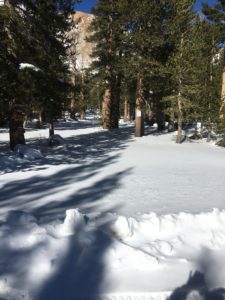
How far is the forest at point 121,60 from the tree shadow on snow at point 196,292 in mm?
10403

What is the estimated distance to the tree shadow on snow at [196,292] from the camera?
13.2 feet

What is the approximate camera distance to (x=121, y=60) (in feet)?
72.5

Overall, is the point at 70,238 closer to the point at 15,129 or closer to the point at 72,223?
the point at 72,223

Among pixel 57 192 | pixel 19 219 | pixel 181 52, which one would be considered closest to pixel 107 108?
pixel 181 52

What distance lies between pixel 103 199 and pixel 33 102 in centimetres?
744

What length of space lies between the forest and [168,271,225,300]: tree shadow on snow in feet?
34.1

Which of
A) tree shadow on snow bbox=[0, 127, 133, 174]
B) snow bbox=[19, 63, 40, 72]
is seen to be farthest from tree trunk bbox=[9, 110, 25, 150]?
snow bbox=[19, 63, 40, 72]

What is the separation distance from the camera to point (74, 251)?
4582 mm

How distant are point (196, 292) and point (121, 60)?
63.8ft

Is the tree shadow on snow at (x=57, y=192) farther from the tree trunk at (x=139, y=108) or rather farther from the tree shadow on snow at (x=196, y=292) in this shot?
the tree trunk at (x=139, y=108)

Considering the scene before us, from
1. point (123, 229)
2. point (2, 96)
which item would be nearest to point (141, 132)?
point (2, 96)

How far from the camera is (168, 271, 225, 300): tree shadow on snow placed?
4032 mm

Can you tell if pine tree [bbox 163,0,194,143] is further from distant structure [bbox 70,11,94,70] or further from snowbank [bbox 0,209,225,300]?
snowbank [bbox 0,209,225,300]

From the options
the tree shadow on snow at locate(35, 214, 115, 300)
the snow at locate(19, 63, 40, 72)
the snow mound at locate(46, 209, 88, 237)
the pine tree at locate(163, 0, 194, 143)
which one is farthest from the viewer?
the pine tree at locate(163, 0, 194, 143)
